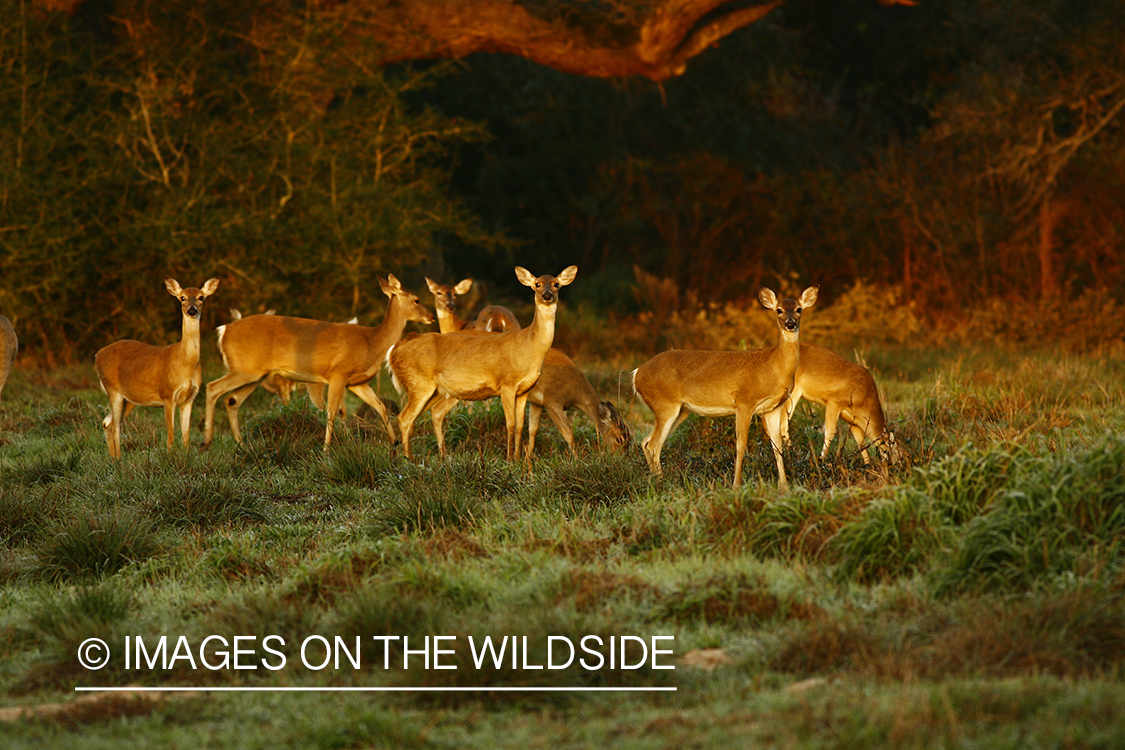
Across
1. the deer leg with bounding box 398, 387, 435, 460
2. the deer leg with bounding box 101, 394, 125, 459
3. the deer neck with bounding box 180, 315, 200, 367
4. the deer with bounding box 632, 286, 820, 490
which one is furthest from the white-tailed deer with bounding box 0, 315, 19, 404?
the deer with bounding box 632, 286, 820, 490

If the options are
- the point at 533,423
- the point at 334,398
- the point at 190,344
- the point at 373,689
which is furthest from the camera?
the point at 334,398

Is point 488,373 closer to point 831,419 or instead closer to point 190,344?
point 190,344

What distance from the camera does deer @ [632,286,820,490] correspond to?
9.10 meters

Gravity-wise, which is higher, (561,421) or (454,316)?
(454,316)

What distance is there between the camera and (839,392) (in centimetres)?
999

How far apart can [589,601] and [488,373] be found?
4.45m

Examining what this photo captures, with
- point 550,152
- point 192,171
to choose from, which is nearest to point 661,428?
point 192,171

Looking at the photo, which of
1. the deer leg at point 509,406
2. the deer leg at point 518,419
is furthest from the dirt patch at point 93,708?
the deer leg at point 509,406

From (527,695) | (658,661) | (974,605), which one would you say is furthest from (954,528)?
(527,695)

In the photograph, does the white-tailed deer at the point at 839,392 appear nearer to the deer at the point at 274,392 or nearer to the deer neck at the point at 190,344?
the deer at the point at 274,392

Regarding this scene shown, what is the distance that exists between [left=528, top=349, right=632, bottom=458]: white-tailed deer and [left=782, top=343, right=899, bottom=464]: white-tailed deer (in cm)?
151

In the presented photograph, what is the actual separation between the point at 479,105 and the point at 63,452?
17116 millimetres

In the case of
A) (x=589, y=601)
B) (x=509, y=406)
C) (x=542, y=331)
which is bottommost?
(x=589, y=601)

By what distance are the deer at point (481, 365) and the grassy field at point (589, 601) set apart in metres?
1.24
